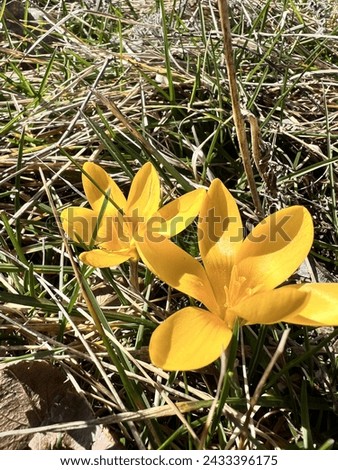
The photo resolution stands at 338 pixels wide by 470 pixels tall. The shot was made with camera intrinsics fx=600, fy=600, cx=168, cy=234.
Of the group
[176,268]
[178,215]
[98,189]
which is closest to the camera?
[176,268]

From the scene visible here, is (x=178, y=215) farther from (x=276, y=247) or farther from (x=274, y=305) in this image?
(x=274, y=305)

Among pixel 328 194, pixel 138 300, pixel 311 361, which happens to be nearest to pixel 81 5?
pixel 328 194

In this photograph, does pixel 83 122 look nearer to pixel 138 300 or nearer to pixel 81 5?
pixel 138 300

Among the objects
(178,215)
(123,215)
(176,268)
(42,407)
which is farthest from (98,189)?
(42,407)

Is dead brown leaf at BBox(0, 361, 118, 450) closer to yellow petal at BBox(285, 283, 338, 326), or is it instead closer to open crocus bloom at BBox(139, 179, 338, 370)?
open crocus bloom at BBox(139, 179, 338, 370)

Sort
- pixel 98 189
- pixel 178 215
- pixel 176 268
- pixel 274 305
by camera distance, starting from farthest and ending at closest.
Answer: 1. pixel 98 189
2. pixel 178 215
3. pixel 176 268
4. pixel 274 305

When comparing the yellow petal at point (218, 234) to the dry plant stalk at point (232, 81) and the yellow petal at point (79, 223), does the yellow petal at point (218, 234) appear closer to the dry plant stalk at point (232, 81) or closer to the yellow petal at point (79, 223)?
the dry plant stalk at point (232, 81)

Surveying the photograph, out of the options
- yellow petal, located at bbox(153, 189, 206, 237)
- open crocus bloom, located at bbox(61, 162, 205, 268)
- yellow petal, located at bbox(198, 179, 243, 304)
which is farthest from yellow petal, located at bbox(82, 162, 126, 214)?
yellow petal, located at bbox(198, 179, 243, 304)
